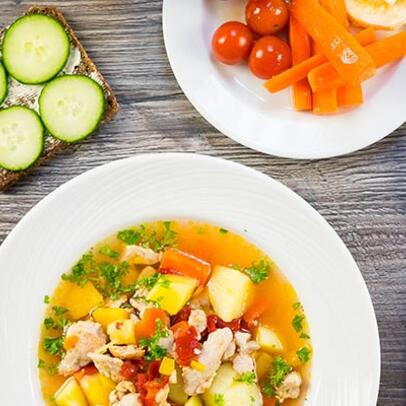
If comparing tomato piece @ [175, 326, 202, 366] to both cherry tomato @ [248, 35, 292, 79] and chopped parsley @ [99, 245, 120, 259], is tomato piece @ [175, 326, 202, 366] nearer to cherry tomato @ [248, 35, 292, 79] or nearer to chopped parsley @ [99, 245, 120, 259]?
chopped parsley @ [99, 245, 120, 259]

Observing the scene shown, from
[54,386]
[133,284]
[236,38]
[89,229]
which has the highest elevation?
[236,38]

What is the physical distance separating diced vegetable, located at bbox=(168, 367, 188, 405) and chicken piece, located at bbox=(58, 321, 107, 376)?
35cm

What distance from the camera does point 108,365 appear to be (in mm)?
3176

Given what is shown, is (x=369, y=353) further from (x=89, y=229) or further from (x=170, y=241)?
(x=89, y=229)

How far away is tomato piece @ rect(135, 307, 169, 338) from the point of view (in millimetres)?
3189

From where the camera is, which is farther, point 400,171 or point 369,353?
point 400,171

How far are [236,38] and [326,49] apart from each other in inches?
16.2

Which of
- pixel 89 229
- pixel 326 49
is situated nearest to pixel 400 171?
pixel 326 49

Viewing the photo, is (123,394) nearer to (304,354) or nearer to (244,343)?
(244,343)

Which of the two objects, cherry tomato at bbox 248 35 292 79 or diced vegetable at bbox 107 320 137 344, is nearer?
diced vegetable at bbox 107 320 137 344

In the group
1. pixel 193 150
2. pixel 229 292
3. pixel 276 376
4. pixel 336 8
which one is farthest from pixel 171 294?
pixel 336 8

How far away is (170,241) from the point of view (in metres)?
3.38

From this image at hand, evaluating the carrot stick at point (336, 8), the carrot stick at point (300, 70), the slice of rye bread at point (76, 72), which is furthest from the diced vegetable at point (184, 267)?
the carrot stick at point (336, 8)

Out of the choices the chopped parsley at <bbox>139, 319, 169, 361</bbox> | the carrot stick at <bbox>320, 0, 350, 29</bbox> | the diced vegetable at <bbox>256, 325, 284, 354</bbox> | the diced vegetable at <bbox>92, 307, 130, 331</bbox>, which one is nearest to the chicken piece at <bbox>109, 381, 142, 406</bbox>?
the chopped parsley at <bbox>139, 319, 169, 361</bbox>
